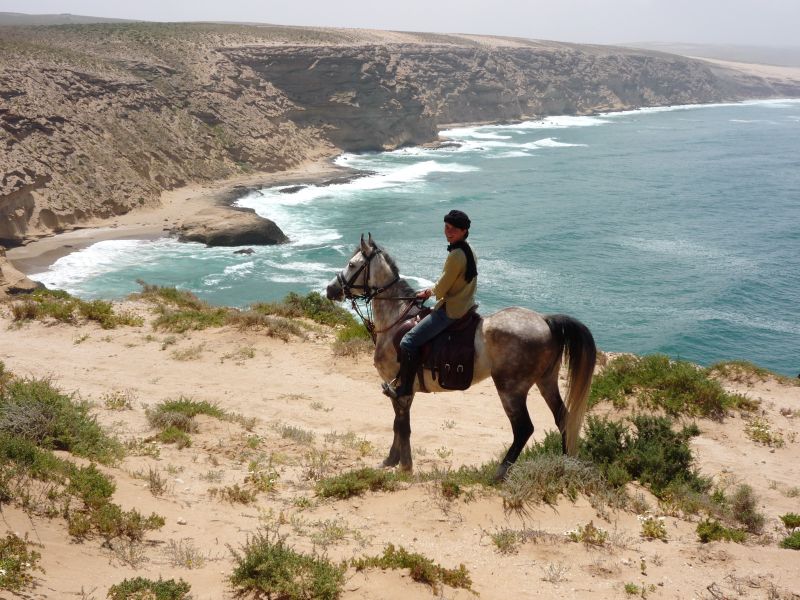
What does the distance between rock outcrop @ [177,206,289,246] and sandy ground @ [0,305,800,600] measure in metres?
26.5

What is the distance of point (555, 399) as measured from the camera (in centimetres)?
791

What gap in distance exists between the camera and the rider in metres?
7.38

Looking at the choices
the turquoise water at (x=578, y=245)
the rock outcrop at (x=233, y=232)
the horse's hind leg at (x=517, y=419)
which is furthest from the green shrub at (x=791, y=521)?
the rock outcrop at (x=233, y=232)

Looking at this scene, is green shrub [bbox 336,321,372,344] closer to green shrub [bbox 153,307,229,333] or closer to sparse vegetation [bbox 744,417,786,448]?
green shrub [bbox 153,307,229,333]

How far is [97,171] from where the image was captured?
44.9 m

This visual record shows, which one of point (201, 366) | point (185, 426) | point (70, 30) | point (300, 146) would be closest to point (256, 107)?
point (300, 146)

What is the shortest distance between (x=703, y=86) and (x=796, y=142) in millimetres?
83045

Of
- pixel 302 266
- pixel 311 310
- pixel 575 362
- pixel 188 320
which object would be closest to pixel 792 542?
pixel 575 362

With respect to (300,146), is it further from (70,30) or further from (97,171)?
(70,30)

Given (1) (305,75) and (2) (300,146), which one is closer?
(2) (300,146)

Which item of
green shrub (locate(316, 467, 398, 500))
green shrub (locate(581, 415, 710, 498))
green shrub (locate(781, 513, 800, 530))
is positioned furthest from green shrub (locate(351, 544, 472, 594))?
green shrub (locate(781, 513, 800, 530))

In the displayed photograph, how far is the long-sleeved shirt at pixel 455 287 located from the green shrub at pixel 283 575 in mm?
3450

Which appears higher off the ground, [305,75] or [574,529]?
[305,75]

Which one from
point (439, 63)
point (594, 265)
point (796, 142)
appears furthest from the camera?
point (439, 63)
